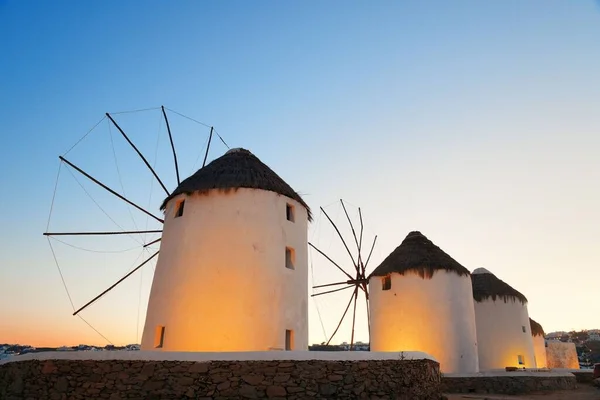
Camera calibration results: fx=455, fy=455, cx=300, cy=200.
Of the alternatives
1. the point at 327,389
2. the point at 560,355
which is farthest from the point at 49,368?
the point at 560,355

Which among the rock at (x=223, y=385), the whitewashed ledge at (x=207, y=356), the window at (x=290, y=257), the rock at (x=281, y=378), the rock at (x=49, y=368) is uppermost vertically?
the window at (x=290, y=257)

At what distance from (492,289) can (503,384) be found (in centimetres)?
987

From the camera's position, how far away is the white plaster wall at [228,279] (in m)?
12.3

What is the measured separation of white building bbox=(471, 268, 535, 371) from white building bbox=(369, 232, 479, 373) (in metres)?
6.42

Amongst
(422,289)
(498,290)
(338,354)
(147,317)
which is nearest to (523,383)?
(422,289)

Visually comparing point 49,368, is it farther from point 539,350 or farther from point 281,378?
point 539,350

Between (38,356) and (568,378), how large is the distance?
20803mm

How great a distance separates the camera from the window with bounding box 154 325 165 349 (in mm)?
12758

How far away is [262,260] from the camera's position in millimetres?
13164

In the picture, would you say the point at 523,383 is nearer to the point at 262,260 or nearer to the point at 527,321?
the point at 527,321

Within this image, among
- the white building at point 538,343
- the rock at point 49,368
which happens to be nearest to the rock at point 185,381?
the rock at point 49,368

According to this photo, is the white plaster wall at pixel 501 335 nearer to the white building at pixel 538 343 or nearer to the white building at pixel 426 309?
the white building at pixel 538 343

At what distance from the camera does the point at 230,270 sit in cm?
1277

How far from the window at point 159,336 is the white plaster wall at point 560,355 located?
34768mm
